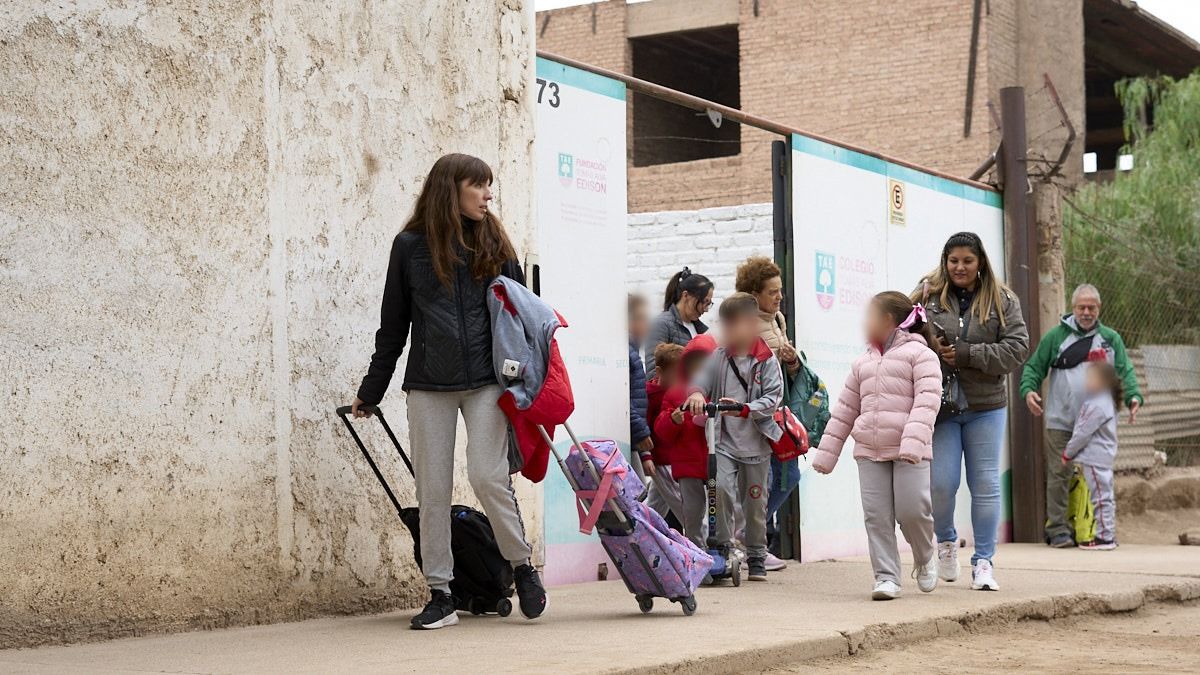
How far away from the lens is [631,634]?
233 inches

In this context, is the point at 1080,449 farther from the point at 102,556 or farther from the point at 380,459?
the point at 102,556

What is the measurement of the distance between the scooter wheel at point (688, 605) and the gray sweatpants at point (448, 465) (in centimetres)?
82

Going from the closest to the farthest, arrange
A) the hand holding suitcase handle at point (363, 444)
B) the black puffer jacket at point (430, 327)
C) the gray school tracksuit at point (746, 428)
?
the black puffer jacket at point (430, 327) < the hand holding suitcase handle at point (363, 444) < the gray school tracksuit at point (746, 428)

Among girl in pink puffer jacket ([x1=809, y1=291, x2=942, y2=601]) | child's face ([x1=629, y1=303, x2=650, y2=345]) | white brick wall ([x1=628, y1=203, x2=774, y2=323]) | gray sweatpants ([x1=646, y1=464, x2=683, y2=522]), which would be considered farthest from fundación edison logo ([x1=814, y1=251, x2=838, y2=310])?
girl in pink puffer jacket ([x1=809, y1=291, x2=942, y2=601])

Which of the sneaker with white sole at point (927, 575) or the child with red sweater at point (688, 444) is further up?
the child with red sweater at point (688, 444)

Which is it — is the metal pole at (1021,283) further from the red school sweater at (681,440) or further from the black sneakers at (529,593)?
the black sneakers at (529,593)

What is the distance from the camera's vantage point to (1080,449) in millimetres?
12617

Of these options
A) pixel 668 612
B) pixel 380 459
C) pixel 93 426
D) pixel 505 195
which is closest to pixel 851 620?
pixel 668 612

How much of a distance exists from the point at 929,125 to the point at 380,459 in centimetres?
1549

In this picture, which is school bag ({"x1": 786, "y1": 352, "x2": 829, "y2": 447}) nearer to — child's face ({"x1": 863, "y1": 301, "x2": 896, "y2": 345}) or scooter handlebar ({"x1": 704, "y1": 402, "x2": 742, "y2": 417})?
scooter handlebar ({"x1": 704, "y1": 402, "x2": 742, "y2": 417})

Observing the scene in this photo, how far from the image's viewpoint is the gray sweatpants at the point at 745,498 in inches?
323

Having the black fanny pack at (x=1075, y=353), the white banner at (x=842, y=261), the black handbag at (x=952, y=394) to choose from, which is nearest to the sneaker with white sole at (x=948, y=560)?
the black handbag at (x=952, y=394)

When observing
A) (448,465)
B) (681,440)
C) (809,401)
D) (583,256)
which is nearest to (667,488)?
(681,440)

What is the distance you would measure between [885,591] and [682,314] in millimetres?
2123
